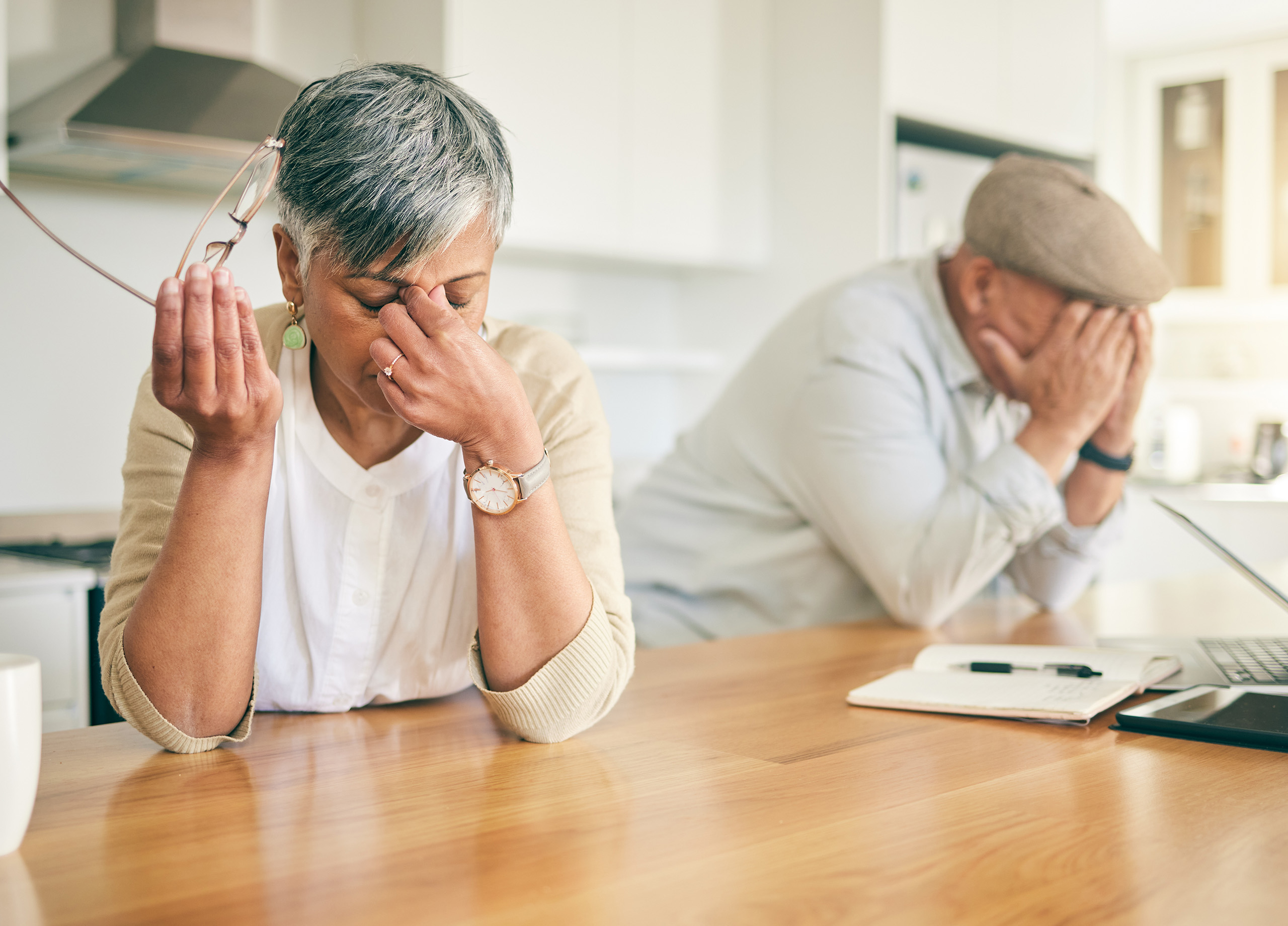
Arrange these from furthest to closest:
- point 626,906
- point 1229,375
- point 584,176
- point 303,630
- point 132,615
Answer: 1. point 1229,375
2. point 584,176
3. point 303,630
4. point 132,615
5. point 626,906

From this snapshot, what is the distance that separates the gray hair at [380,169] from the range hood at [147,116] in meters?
1.45

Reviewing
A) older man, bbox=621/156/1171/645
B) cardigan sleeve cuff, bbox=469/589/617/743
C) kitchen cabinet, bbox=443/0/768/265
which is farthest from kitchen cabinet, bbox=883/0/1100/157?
cardigan sleeve cuff, bbox=469/589/617/743

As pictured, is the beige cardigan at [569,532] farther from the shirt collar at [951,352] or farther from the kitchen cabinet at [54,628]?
the kitchen cabinet at [54,628]

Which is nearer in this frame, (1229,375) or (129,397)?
(129,397)

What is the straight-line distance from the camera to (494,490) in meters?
0.90

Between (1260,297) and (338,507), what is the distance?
13.1 feet

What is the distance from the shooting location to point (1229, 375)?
437 cm

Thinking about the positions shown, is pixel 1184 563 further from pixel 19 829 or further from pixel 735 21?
pixel 19 829

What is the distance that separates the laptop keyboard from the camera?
41.6 inches

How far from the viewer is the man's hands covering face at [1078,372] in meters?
1.43

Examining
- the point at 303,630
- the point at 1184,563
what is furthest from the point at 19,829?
the point at 1184,563

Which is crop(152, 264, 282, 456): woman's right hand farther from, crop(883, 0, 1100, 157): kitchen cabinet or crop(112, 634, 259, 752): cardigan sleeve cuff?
crop(883, 0, 1100, 157): kitchen cabinet

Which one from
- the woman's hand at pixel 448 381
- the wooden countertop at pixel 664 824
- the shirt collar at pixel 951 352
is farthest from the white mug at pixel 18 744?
the shirt collar at pixel 951 352

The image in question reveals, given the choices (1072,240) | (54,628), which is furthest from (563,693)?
(54,628)
